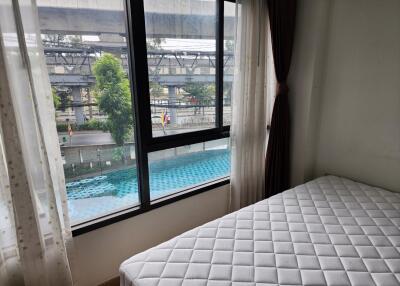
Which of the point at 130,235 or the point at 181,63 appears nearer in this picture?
the point at 130,235

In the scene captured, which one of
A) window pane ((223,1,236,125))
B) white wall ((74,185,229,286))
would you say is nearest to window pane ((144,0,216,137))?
window pane ((223,1,236,125))

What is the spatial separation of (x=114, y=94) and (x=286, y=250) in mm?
1432

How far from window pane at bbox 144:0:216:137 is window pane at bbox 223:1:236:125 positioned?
A: 119mm

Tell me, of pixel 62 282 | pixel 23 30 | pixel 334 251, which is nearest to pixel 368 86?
pixel 334 251

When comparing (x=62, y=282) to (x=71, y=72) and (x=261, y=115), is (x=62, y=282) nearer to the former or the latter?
Answer: (x=71, y=72)

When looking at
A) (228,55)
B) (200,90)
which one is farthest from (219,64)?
(200,90)

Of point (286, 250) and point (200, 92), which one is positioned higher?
point (200, 92)

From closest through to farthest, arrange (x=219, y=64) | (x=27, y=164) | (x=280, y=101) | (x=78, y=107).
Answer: (x=27, y=164)
(x=78, y=107)
(x=219, y=64)
(x=280, y=101)

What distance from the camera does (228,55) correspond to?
7.36 ft

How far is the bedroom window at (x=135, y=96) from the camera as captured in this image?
157cm

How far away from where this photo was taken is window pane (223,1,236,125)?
7.07 feet

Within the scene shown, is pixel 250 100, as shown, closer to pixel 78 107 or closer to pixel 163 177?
pixel 163 177

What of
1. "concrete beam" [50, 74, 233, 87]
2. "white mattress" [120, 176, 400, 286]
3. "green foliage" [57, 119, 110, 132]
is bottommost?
"white mattress" [120, 176, 400, 286]

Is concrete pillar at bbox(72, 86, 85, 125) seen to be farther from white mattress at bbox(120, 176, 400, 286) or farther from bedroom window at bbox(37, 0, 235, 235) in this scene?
white mattress at bbox(120, 176, 400, 286)
